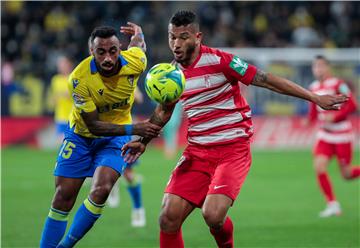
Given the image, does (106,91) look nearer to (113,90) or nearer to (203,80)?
(113,90)

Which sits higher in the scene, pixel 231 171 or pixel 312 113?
pixel 231 171

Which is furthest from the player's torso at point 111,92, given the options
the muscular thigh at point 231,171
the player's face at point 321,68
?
the player's face at point 321,68

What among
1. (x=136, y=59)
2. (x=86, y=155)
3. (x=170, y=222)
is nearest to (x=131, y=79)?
(x=136, y=59)

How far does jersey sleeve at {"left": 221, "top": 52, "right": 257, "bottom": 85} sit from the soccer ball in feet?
2.11

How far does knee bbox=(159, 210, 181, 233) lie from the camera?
24.3 ft

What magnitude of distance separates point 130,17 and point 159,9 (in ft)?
3.65

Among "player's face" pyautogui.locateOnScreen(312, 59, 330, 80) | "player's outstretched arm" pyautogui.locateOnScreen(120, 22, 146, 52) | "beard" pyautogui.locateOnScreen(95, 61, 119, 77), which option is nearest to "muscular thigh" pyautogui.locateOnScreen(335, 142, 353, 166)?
"player's face" pyautogui.locateOnScreen(312, 59, 330, 80)

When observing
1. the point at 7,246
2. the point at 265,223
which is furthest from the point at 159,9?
the point at 7,246

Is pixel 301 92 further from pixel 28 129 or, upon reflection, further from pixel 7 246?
pixel 28 129

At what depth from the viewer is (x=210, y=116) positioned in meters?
7.79

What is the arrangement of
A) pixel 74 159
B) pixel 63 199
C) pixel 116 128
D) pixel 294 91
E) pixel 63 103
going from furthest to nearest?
pixel 63 103, pixel 74 159, pixel 63 199, pixel 116 128, pixel 294 91

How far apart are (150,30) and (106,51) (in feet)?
58.9

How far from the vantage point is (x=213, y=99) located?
25.5 ft

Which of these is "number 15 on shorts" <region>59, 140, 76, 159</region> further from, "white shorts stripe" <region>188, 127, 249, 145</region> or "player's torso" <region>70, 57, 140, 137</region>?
"white shorts stripe" <region>188, 127, 249, 145</region>
